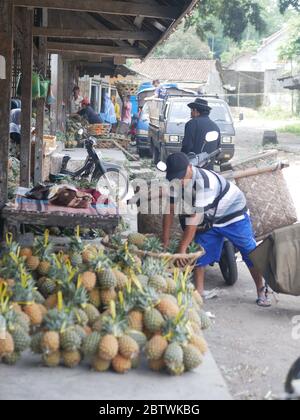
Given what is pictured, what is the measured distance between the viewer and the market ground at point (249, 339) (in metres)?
5.34

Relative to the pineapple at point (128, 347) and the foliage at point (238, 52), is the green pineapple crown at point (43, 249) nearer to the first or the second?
the pineapple at point (128, 347)

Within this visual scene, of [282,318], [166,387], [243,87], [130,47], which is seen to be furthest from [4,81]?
[243,87]

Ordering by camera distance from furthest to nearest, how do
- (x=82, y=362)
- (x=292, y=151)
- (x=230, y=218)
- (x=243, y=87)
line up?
1. (x=243, y=87)
2. (x=292, y=151)
3. (x=230, y=218)
4. (x=82, y=362)

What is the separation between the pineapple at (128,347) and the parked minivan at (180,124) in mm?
14680

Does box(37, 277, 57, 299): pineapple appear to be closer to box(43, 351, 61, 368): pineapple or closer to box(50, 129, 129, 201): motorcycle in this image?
box(43, 351, 61, 368): pineapple

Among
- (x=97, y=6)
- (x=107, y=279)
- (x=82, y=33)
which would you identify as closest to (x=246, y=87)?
(x=82, y=33)

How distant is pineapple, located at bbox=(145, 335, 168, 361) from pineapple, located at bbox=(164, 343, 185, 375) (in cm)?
4

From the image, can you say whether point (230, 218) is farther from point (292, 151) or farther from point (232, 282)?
point (292, 151)

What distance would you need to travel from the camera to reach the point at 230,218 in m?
7.32

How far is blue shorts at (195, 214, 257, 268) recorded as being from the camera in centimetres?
739

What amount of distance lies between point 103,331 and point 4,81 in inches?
167

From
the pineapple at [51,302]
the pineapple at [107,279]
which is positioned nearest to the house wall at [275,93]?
the pineapple at [107,279]

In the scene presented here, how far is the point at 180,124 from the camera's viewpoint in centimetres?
1984

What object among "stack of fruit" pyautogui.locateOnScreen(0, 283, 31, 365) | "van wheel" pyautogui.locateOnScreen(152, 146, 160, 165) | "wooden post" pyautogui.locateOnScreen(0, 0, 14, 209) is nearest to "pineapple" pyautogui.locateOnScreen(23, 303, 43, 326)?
"stack of fruit" pyautogui.locateOnScreen(0, 283, 31, 365)
